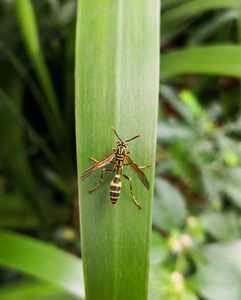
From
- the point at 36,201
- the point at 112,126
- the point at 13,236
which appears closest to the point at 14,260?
the point at 13,236

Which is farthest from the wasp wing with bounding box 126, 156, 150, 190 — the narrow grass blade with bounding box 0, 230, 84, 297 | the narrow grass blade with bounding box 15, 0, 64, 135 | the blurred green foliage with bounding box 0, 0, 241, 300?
the narrow grass blade with bounding box 15, 0, 64, 135

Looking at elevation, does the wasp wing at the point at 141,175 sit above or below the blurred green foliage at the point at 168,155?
below

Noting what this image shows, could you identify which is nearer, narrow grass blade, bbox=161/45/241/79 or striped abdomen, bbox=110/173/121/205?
striped abdomen, bbox=110/173/121/205

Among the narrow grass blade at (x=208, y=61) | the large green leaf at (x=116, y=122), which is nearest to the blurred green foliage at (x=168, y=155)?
the narrow grass blade at (x=208, y=61)

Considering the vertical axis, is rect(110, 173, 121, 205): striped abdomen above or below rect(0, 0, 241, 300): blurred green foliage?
below

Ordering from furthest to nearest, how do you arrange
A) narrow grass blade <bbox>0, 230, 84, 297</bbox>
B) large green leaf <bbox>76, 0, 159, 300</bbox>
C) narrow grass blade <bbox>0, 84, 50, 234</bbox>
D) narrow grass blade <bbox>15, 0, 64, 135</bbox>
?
narrow grass blade <bbox>0, 84, 50, 234</bbox> → narrow grass blade <bbox>15, 0, 64, 135</bbox> → narrow grass blade <bbox>0, 230, 84, 297</bbox> → large green leaf <bbox>76, 0, 159, 300</bbox>

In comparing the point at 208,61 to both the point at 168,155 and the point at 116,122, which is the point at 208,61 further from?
the point at 116,122

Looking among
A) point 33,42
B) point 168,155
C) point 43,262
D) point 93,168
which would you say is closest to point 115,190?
point 93,168

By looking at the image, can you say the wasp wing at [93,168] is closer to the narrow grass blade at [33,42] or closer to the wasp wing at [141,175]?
the wasp wing at [141,175]

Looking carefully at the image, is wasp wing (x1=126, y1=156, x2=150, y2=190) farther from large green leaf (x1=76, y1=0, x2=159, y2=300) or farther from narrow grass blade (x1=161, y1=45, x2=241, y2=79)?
narrow grass blade (x1=161, y1=45, x2=241, y2=79)
